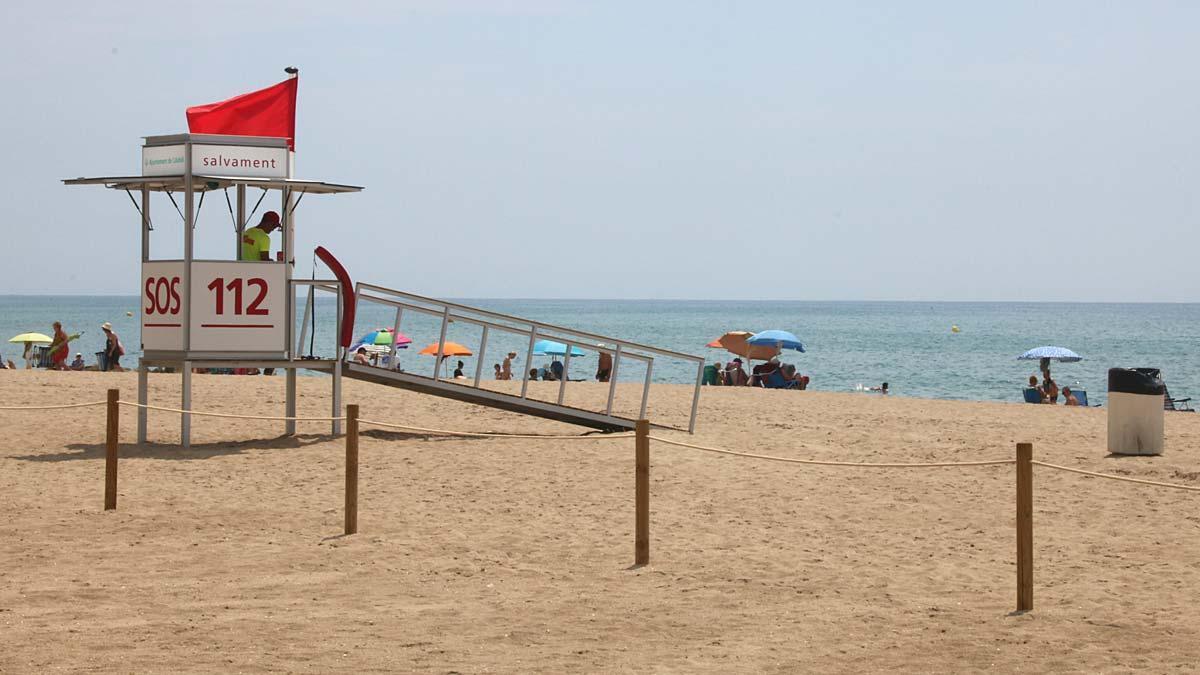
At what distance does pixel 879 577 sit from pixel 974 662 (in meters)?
2.28

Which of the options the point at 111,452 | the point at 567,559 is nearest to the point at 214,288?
the point at 111,452

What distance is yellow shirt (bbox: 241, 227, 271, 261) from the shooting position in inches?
645

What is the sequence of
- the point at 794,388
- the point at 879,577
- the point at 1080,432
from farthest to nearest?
the point at 794,388 < the point at 1080,432 < the point at 879,577

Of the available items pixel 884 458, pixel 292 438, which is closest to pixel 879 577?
pixel 884 458

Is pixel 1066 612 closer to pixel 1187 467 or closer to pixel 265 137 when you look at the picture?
pixel 1187 467

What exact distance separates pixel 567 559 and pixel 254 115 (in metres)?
8.60

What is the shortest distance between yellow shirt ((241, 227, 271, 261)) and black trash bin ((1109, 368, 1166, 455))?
9786 millimetres

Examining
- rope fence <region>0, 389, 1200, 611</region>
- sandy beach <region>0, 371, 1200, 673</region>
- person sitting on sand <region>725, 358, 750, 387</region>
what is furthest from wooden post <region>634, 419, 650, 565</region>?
person sitting on sand <region>725, 358, 750, 387</region>

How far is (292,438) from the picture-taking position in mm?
16953

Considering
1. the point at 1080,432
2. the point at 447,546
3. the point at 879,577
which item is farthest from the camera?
the point at 1080,432

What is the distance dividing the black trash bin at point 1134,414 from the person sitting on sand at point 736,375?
1470cm

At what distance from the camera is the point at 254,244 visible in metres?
16.4

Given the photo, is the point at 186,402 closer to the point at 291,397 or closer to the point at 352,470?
the point at 291,397

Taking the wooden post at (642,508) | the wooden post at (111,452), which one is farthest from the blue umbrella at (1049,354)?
the wooden post at (111,452)
